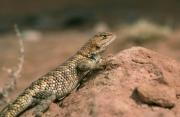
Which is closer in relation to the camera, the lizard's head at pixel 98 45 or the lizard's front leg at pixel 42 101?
the lizard's front leg at pixel 42 101

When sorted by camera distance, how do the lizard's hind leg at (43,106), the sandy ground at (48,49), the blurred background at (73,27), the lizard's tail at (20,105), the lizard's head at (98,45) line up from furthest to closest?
the blurred background at (73,27) < the sandy ground at (48,49) < the lizard's head at (98,45) < the lizard's tail at (20,105) < the lizard's hind leg at (43,106)

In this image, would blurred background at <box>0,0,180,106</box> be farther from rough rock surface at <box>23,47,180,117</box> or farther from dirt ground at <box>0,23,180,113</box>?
rough rock surface at <box>23,47,180,117</box>

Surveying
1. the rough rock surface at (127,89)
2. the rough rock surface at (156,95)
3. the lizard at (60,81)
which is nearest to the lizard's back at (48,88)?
the lizard at (60,81)

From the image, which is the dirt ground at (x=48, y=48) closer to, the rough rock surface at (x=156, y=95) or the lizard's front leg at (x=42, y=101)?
the lizard's front leg at (x=42, y=101)

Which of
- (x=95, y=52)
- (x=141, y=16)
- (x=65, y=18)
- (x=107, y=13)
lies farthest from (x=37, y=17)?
(x=95, y=52)

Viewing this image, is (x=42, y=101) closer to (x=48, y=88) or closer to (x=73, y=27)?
(x=48, y=88)


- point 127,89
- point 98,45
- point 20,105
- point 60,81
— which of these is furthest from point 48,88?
point 127,89
